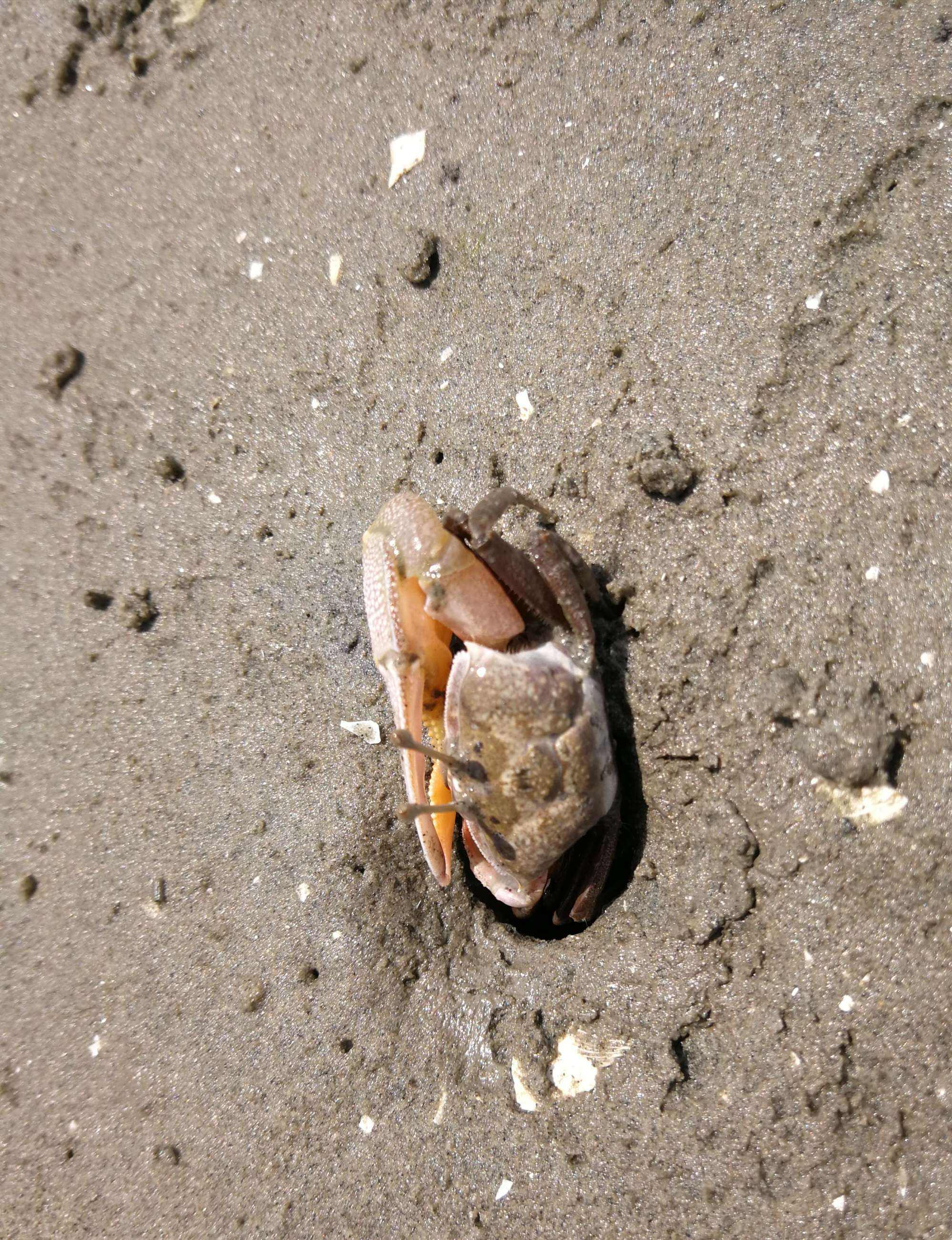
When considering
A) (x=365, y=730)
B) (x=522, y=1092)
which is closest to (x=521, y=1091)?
(x=522, y=1092)

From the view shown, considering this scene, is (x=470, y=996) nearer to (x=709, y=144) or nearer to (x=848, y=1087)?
(x=848, y=1087)

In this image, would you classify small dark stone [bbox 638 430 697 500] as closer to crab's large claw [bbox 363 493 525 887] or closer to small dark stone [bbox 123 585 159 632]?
crab's large claw [bbox 363 493 525 887]

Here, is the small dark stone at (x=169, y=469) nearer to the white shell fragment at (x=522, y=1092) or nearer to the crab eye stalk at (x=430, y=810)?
the crab eye stalk at (x=430, y=810)

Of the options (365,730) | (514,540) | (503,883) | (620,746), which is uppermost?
(514,540)

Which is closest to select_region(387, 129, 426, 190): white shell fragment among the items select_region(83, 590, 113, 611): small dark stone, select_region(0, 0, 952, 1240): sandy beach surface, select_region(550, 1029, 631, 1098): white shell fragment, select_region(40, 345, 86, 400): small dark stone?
select_region(0, 0, 952, 1240): sandy beach surface

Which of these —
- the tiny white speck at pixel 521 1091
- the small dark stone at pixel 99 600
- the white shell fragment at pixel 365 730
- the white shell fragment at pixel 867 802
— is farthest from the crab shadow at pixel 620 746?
the small dark stone at pixel 99 600

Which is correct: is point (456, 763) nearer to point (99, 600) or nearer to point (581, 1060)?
point (581, 1060)
